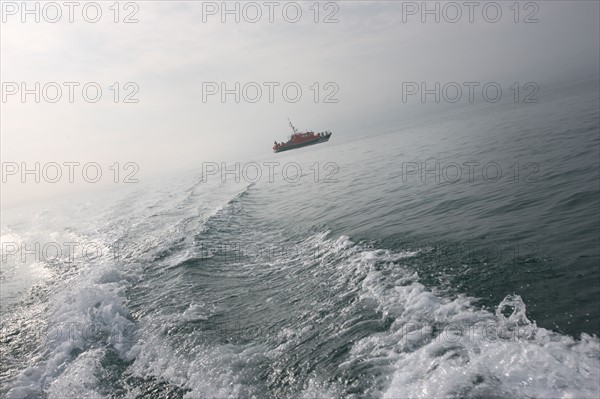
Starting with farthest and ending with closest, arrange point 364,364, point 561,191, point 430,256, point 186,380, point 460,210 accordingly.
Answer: point 460,210 → point 561,191 → point 430,256 → point 186,380 → point 364,364

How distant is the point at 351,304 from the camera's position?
963 cm

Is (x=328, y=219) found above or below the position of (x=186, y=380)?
above

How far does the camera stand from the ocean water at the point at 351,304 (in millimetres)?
6562

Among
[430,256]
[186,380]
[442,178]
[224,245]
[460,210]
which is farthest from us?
[442,178]

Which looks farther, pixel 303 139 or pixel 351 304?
pixel 303 139

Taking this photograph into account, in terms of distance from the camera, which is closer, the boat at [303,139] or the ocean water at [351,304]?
the ocean water at [351,304]

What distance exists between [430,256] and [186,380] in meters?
Answer: 8.43

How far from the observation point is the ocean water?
6.56m

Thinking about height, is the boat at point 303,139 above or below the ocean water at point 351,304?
above

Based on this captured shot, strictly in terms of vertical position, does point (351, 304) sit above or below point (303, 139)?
below

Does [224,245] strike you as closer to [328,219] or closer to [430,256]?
[328,219]

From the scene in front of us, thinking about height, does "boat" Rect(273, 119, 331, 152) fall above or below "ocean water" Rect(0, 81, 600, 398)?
above

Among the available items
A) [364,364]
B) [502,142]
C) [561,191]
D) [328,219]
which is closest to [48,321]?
[364,364]

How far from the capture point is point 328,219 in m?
20.4
